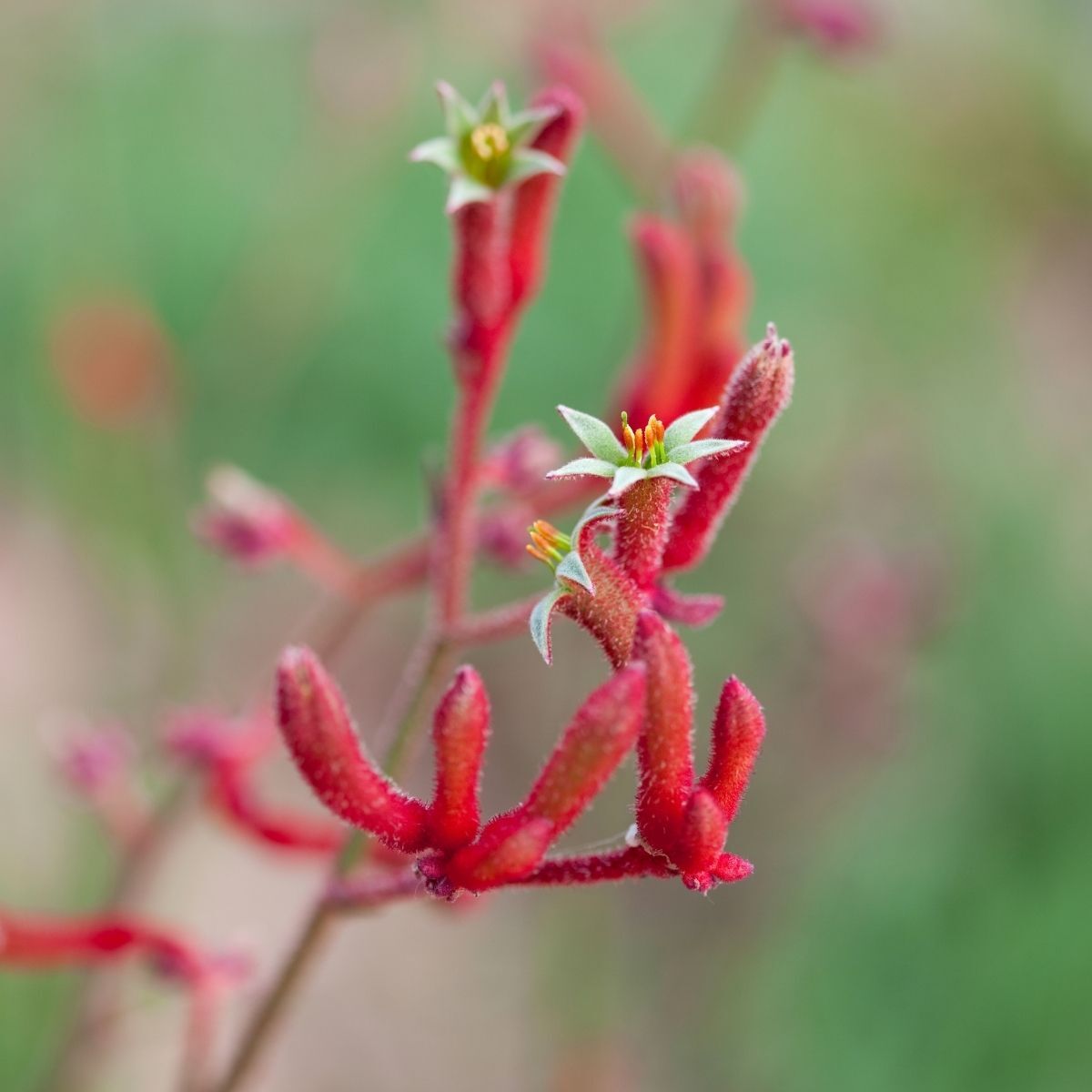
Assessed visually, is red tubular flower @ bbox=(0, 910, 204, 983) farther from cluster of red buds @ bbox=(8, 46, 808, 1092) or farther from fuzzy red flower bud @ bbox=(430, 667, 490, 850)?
fuzzy red flower bud @ bbox=(430, 667, 490, 850)

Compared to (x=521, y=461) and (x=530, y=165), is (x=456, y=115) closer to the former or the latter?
(x=530, y=165)

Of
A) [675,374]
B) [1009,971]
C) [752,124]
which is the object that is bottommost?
[1009,971]

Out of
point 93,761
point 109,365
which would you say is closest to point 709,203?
point 93,761

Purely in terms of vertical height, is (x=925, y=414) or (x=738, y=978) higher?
(x=925, y=414)

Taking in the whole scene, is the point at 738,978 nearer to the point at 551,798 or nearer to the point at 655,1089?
the point at 655,1089

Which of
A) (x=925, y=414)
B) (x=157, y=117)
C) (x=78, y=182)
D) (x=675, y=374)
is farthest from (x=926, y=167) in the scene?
(x=675, y=374)

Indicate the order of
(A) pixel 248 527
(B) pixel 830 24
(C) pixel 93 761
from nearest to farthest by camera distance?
(A) pixel 248 527 < (C) pixel 93 761 < (B) pixel 830 24

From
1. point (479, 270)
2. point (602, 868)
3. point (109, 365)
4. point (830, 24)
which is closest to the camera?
point (602, 868)
